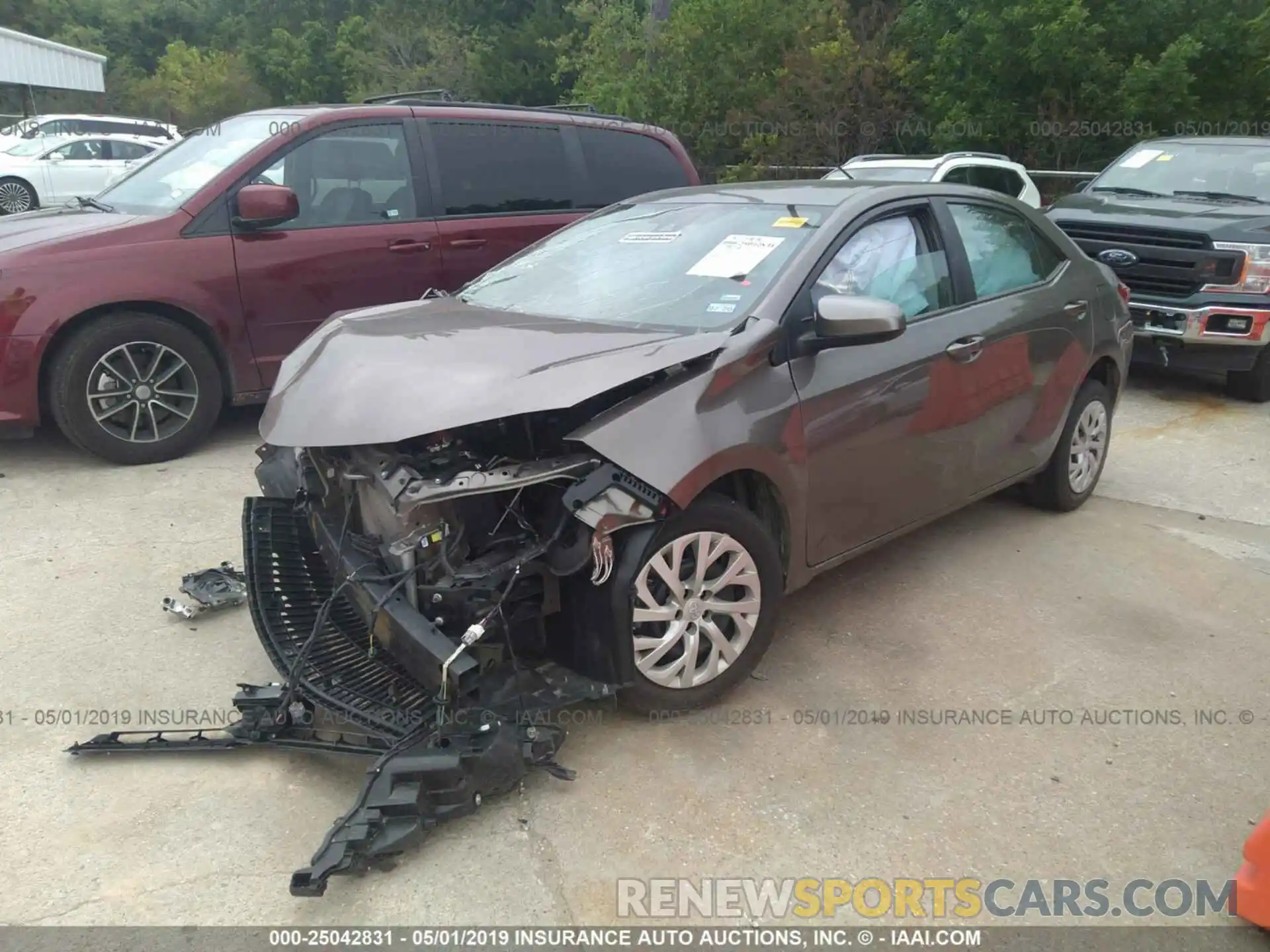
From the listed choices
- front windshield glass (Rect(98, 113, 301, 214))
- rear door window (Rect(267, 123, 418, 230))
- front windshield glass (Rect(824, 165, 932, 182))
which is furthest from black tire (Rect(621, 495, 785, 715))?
front windshield glass (Rect(824, 165, 932, 182))

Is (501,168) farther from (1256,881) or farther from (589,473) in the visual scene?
(1256,881)

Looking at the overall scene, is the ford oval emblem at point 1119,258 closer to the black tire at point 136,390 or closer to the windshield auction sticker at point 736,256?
the windshield auction sticker at point 736,256

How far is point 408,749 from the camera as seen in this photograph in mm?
2736

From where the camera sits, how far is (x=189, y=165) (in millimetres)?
5957

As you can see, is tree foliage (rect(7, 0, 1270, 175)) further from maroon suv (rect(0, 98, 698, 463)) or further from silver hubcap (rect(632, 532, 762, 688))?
silver hubcap (rect(632, 532, 762, 688))

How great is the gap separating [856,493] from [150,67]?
60.2 metres

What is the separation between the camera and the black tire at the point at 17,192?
1662 cm

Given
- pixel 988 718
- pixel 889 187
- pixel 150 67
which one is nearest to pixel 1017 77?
pixel 889 187

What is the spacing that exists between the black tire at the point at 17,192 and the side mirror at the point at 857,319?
682 inches

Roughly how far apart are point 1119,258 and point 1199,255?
22.0 inches

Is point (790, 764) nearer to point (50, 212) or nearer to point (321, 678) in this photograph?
point (321, 678)

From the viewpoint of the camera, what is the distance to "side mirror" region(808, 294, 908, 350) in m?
3.29

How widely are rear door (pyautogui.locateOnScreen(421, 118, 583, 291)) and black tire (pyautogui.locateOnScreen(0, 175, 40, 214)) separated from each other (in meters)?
13.7

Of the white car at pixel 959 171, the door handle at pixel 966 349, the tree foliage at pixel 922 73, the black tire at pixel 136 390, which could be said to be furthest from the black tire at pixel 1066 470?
the tree foliage at pixel 922 73
